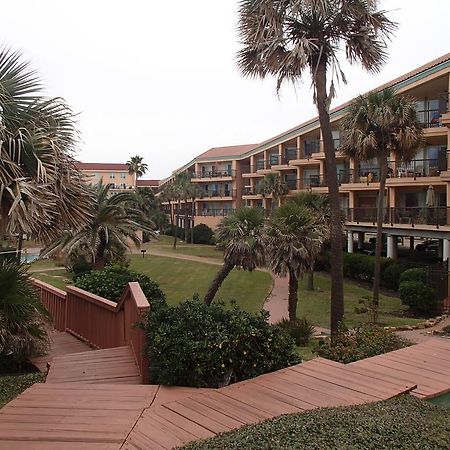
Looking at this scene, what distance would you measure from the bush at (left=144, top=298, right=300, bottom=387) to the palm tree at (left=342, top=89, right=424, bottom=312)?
14935 millimetres

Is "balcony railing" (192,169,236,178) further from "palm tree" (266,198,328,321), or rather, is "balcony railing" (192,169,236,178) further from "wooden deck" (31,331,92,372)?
"wooden deck" (31,331,92,372)

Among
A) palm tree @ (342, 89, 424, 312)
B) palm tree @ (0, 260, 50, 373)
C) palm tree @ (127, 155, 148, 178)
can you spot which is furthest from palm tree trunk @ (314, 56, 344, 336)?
palm tree @ (127, 155, 148, 178)

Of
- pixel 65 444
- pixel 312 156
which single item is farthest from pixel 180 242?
pixel 65 444

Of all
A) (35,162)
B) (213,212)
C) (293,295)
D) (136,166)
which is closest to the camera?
(35,162)

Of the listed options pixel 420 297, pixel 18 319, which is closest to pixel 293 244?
pixel 420 297

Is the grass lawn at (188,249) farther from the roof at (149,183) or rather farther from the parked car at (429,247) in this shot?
the roof at (149,183)

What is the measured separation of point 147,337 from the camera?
5688 millimetres

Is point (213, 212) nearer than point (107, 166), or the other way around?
point (213, 212)

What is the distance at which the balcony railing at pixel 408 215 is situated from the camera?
2263cm

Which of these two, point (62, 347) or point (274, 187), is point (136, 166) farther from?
point (62, 347)

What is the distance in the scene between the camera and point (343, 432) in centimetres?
351

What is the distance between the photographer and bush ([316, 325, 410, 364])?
22.6 feet

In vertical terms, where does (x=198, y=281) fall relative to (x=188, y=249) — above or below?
below

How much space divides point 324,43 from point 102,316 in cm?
939
